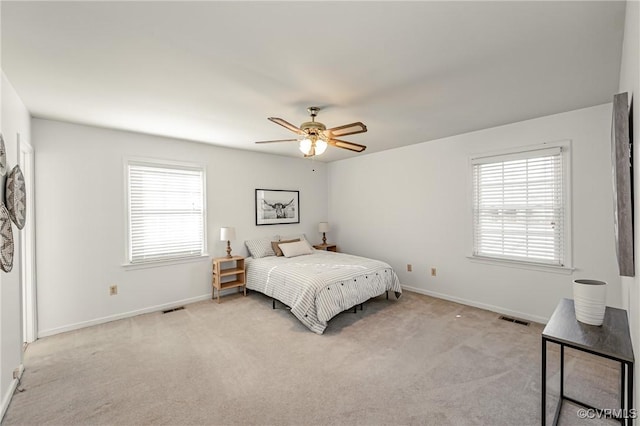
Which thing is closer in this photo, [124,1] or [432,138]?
[124,1]

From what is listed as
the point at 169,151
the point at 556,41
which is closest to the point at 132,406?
the point at 169,151

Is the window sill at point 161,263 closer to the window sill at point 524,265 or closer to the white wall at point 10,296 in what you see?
the white wall at point 10,296

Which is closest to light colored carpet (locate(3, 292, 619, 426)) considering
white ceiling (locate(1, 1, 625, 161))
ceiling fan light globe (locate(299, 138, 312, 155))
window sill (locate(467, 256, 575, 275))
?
window sill (locate(467, 256, 575, 275))

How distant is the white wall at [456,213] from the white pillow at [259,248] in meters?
1.68

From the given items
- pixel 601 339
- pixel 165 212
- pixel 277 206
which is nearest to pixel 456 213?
pixel 601 339

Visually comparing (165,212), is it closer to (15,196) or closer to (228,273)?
(228,273)

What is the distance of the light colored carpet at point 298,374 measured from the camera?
1972 millimetres

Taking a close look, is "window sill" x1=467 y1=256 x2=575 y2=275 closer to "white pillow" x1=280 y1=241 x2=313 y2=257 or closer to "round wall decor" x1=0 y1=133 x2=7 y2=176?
"white pillow" x1=280 y1=241 x2=313 y2=257

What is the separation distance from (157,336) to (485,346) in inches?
138

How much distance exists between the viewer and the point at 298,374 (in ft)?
7.98

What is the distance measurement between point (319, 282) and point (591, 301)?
7.88ft

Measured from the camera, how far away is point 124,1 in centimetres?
146

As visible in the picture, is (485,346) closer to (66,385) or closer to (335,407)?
(335,407)

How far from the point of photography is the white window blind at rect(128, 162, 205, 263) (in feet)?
12.8
